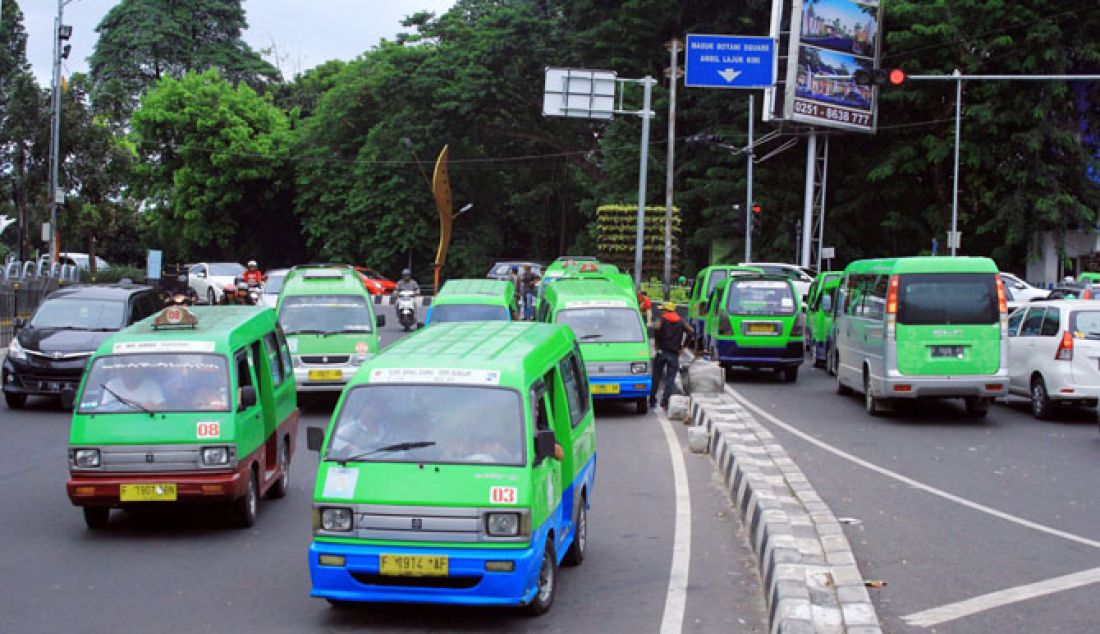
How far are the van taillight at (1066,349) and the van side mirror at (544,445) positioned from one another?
12.6 m

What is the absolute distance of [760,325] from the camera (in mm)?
24312

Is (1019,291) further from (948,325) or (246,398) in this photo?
(246,398)

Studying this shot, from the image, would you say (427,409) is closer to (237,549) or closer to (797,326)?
(237,549)

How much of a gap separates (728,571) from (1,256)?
157 ft

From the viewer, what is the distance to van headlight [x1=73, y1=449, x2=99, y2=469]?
1029 centimetres

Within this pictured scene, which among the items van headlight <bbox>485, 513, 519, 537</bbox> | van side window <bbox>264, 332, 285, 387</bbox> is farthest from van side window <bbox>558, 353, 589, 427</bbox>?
van side window <bbox>264, 332, 285, 387</bbox>

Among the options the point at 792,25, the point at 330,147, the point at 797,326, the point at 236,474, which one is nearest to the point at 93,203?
the point at 330,147

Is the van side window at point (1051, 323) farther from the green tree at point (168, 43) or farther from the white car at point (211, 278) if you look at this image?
the green tree at point (168, 43)

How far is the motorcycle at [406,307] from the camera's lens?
34188 millimetres

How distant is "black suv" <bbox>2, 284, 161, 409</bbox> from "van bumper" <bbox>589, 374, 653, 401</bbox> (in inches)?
302

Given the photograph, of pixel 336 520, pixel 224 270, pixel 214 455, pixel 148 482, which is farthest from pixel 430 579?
pixel 224 270

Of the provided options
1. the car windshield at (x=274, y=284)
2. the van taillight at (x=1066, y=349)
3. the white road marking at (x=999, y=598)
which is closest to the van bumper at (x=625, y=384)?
the van taillight at (x=1066, y=349)

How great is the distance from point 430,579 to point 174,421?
3.94 meters

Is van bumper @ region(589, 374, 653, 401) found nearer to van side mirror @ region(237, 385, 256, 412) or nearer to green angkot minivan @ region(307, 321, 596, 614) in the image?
van side mirror @ region(237, 385, 256, 412)
